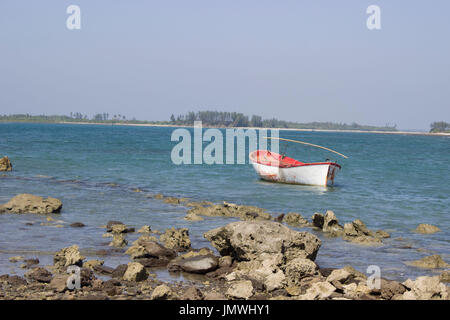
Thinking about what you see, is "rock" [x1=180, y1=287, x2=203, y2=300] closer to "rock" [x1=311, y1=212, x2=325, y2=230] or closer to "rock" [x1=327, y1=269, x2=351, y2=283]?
"rock" [x1=327, y1=269, x2=351, y2=283]

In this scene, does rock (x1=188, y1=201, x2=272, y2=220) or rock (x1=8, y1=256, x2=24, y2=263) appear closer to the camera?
rock (x1=8, y1=256, x2=24, y2=263)

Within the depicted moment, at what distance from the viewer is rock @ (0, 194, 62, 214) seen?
20.2 m

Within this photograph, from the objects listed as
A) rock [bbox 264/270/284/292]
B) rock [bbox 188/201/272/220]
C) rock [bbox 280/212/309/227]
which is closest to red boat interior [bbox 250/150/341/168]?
rock [bbox 188/201/272/220]

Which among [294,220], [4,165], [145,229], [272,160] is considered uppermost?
[272,160]

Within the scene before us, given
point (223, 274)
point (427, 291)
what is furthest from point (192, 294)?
point (427, 291)

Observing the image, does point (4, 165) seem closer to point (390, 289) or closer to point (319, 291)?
point (319, 291)

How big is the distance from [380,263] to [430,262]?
1.33 meters

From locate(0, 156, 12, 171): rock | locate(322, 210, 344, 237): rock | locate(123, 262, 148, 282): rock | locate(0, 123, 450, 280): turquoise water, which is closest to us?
locate(123, 262, 148, 282): rock

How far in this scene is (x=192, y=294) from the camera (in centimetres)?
1051

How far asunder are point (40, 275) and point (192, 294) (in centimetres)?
355

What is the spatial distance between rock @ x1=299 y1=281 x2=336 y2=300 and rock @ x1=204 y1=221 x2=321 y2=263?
238cm
